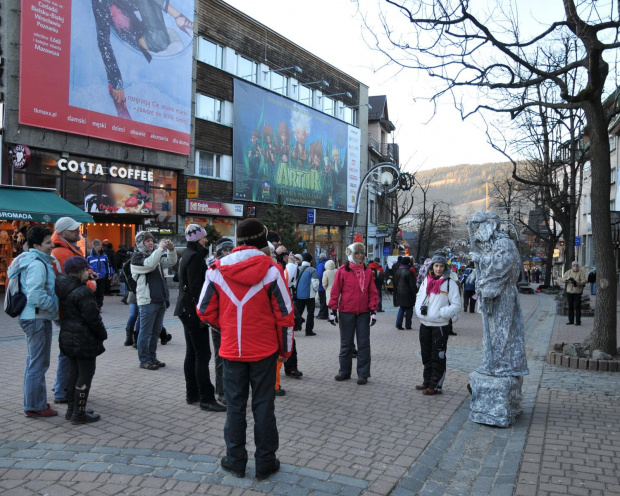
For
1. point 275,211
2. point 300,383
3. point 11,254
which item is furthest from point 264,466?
point 275,211

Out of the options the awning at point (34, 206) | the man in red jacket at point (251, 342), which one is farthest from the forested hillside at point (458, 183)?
the man in red jacket at point (251, 342)

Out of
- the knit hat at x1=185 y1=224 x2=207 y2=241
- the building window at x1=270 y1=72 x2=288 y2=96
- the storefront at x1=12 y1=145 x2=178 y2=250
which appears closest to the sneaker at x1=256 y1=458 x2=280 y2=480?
the knit hat at x1=185 y1=224 x2=207 y2=241

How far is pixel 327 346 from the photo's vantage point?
1045cm

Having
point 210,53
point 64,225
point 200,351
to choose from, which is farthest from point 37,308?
point 210,53

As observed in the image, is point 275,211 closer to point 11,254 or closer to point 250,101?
point 250,101

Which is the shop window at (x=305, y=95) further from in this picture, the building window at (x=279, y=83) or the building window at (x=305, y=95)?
the building window at (x=279, y=83)

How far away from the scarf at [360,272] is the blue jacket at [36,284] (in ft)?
12.4

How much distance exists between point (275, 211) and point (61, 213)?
29.4ft

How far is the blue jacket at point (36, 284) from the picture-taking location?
5.11 metres

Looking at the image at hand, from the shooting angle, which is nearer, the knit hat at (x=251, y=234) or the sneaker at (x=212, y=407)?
the knit hat at (x=251, y=234)

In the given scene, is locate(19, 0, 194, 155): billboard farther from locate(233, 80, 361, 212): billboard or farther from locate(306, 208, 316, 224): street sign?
locate(306, 208, 316, 224): street sign

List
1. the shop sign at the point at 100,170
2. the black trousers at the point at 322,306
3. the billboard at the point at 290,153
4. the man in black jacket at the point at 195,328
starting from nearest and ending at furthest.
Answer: the man in black jacket at the point at 195,328, the black trousers at the point at 322,306, the shop sign at the point at 100,170, the billboard at the point at 290,153

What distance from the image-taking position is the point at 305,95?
3372cm

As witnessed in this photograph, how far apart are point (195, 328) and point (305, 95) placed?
29736 mm
